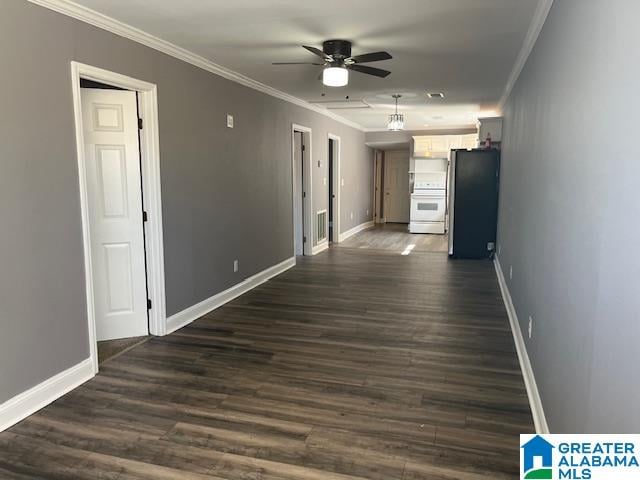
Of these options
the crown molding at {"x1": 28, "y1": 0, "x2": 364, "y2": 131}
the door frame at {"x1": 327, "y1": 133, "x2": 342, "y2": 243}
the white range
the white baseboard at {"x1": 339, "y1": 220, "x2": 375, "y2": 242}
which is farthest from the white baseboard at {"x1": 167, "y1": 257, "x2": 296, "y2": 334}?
the white range

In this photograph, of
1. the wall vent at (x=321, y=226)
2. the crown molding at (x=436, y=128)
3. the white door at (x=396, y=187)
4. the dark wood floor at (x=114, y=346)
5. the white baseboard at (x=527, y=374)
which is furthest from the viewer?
the white door at (x=396, y=187)

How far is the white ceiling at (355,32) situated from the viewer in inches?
120

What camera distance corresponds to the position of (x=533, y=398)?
2.84m

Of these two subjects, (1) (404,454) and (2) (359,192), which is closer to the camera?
(1) (404,454)

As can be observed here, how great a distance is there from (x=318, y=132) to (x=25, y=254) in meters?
5.92

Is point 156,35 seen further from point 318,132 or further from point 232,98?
point 318,132

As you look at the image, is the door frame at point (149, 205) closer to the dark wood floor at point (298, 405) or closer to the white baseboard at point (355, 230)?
the dark wood floor at point (298, 405)

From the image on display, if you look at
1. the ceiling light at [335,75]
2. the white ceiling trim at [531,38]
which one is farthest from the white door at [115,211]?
the white ceiling trim at [531,38]

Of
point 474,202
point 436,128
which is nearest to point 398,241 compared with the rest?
point 474,202

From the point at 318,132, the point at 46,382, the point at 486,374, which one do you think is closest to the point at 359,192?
the point at 318,132

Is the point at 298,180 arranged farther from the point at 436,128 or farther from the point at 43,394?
the point at 43,394

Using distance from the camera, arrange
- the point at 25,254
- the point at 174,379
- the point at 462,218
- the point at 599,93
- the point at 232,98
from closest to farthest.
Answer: the point at 599,93
the point at 25,254
the point at 174,379
the point at 232,98
the point at 462,218

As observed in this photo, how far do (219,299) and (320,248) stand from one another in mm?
3602

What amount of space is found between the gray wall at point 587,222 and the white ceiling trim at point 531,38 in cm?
10
